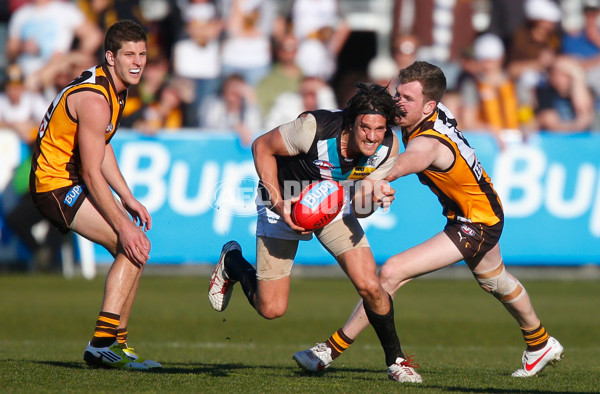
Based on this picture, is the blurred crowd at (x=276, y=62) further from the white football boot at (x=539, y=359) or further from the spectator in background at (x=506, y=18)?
the white football boot at (x=539, y=359)

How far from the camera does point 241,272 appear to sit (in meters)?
7.26

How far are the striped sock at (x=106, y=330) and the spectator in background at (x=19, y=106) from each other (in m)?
8.59

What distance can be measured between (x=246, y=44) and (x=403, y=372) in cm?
992

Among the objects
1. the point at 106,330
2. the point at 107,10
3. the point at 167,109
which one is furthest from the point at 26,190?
the point at 106,330

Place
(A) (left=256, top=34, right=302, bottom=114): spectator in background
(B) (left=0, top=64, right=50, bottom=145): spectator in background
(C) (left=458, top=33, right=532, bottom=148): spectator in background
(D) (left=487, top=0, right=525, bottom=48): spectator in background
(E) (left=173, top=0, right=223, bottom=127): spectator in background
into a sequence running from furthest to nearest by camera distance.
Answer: (D) (left=487, top=0, right=525, bottom=48): spectator in background
(E) (left=173, top=0, right=223, bottom=127): spectator in background
(A) (left=256, top=34, right=302, bottom=114): spectator in background
(C) (left=458, top=33, right=532, bottom=148): spectator in background
(B) (left=0, top=64, right=50, bottom=145): spectator in background

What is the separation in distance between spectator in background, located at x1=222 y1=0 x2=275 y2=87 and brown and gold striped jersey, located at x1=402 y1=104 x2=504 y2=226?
8.58 meters

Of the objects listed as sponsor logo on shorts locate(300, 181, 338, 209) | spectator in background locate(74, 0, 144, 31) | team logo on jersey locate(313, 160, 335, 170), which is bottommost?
sponsor logo on shorts locate(300, 181, 338, 209)

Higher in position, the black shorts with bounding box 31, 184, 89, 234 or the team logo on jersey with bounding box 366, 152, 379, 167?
the team logo on jersey with bounding box 366, 152, 379, 167

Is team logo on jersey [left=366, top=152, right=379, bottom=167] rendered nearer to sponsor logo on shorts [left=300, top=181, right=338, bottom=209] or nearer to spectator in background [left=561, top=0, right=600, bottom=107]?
sponsor logo on shorts [left=300, top=181, right=338, bottom=209]

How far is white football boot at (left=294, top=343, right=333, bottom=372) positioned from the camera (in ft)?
22.7

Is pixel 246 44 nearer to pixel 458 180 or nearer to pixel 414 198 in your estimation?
pixel 414 198

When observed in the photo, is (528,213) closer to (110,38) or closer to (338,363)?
(338,363)

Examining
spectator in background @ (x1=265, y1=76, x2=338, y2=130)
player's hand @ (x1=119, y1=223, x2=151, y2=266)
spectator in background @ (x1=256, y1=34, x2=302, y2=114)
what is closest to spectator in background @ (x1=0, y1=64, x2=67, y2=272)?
spectator in background @ (x1=256, y1=34, x2=302, y2=114)

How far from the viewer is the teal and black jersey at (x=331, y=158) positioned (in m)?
6.53
